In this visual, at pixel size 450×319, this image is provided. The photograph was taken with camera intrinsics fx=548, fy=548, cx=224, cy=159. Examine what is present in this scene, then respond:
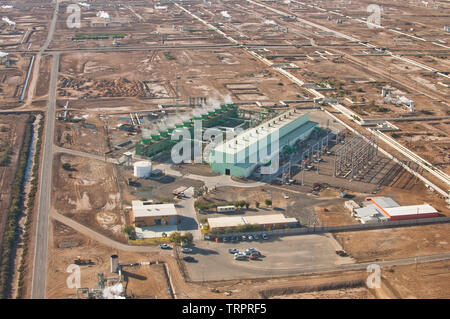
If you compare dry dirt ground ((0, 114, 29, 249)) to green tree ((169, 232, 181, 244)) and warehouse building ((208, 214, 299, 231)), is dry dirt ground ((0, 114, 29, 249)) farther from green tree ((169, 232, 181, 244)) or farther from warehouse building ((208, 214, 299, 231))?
warehouse building ((208, 214, 299, 231))

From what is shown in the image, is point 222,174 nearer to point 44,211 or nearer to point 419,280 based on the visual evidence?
point 44,211

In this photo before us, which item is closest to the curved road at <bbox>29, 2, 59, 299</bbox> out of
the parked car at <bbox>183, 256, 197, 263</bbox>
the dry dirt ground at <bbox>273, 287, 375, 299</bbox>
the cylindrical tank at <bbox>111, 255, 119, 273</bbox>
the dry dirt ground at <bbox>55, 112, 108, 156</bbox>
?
the dry dirt ground at <bbox>55, 112, 108, 156</bbox>

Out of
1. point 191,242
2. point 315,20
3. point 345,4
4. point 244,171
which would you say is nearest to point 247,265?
point 191,242

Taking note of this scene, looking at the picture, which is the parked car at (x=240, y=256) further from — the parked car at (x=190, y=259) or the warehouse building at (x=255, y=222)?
the warehouse building at (x=255, y=222)

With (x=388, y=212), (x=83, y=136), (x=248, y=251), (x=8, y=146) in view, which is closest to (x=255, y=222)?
(x=248, y=251)

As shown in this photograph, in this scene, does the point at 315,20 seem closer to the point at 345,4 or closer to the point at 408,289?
the point at 345,4

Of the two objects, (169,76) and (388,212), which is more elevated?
(388,212)

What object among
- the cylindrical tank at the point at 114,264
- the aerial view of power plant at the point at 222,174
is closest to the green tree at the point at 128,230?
the aerial view of power plant at the point at 222,174
